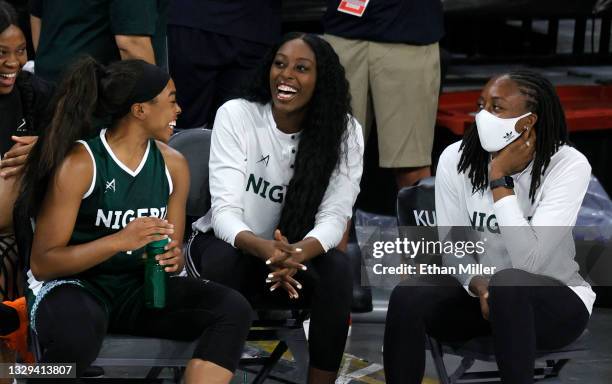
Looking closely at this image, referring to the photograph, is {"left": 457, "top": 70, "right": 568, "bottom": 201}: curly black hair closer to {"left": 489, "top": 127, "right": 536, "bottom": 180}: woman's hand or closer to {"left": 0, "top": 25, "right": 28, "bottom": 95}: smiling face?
{"left": 489, "top": 127, "right": 536, "bottom": 180}: woman's hand

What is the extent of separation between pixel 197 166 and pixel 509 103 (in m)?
1.10

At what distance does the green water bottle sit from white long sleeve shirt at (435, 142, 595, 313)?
0.95 m

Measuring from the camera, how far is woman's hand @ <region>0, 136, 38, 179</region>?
3746mm

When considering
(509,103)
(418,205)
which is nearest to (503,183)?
(509,103)

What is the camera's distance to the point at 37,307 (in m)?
3.39

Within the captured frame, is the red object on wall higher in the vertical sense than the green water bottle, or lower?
lower

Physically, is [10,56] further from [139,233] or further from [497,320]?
[497,320]

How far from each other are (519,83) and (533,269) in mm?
603

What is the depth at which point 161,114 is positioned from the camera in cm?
365

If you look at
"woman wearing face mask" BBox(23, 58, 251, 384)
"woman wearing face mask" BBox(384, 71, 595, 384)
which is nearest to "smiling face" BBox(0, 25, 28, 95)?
"woman wearing face mask" BBox(23, 58, 251, 384)

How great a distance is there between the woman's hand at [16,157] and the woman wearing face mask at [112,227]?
0.76ft

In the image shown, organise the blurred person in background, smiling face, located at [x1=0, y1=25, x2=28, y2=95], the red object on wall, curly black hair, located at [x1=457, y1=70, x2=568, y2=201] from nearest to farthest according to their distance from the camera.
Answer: curly black hair, located at [x1=457, y1=70, x2=568, y2=201] < smiling face, located at [x1=0, y1=25, x2=28, y2=95] < the blurred person in background < the red object on wall

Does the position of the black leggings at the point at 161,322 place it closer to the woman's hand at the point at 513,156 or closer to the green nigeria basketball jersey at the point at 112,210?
the green nigeria basketball jersey at the point at 112,210

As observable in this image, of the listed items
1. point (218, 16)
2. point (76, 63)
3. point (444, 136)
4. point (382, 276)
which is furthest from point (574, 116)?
point (76, 63)
